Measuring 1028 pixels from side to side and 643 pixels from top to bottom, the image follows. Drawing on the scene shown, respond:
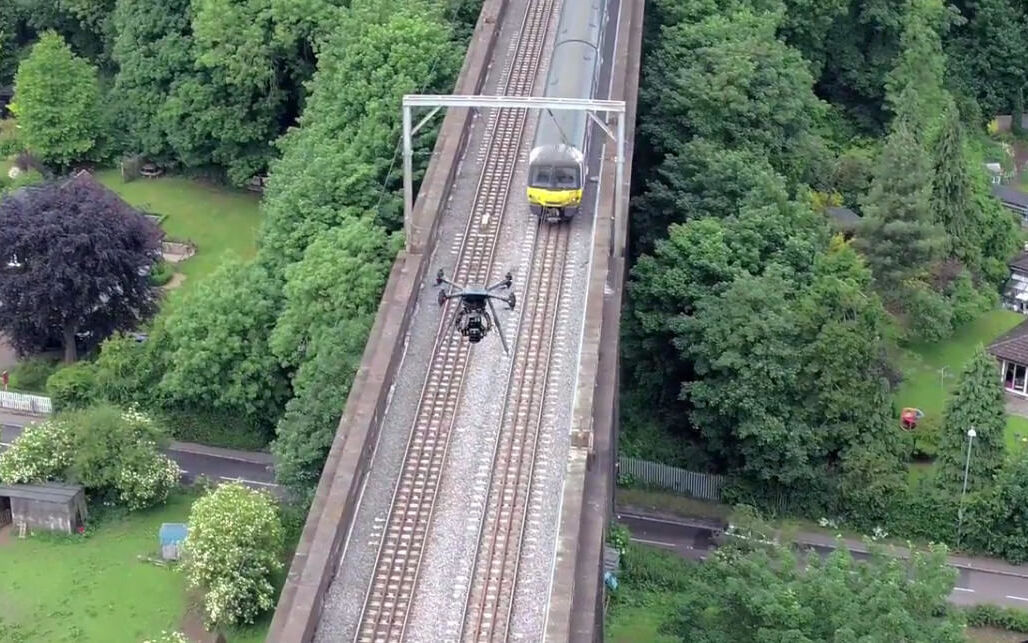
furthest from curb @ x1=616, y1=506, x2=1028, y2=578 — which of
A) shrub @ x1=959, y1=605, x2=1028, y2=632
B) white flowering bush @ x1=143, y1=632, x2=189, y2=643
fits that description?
white flowering bush @ x1=143, y1=632, x2=189, y2=643

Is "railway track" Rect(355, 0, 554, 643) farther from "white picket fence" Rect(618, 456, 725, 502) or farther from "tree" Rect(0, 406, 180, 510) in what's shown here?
"tree" Rect(0, 406, 180, 510)

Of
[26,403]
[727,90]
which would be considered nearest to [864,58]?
[727,90]

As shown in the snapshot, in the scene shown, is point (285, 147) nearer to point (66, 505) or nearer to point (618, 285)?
point (66, 505)

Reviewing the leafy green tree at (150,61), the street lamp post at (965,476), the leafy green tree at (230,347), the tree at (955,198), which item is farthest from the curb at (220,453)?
the tree at (955,198)

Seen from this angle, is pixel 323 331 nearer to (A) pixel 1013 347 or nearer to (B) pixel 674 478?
(B) pixel 674 478

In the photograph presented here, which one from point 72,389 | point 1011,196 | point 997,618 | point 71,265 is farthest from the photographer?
point 1011,196

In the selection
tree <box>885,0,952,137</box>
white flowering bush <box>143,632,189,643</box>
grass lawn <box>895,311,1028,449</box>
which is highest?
tree <box>885,0,952,137</box>

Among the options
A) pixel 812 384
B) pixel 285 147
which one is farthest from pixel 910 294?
pixel 285 147
